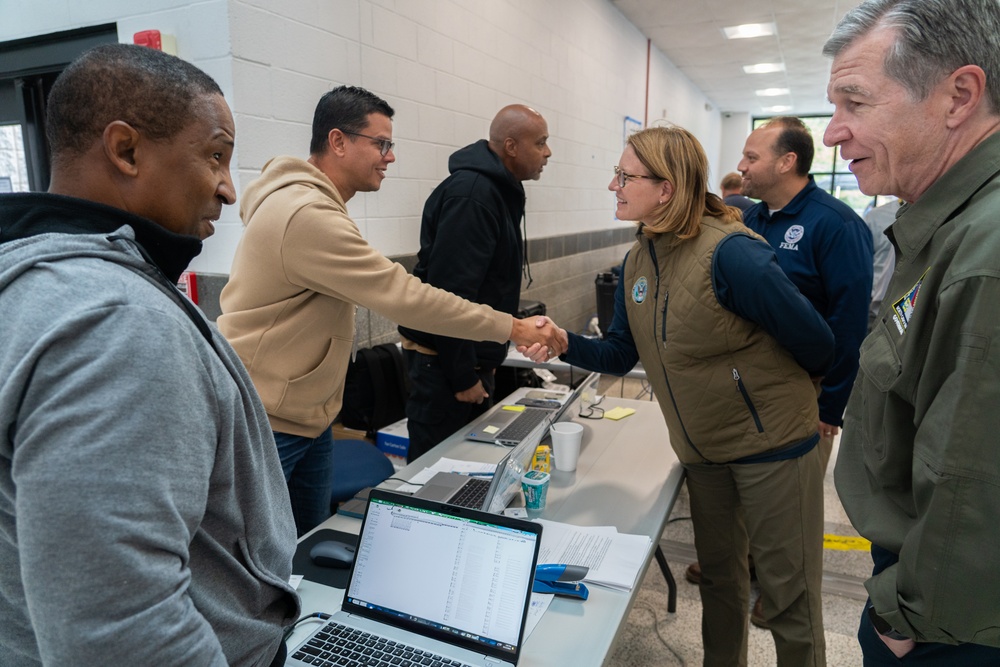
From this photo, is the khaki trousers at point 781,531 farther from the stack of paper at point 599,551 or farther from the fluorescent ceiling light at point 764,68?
the fluorescent ceiling light at point 764,68

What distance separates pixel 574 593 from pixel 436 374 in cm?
123

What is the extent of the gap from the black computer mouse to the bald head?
1643 millimetres

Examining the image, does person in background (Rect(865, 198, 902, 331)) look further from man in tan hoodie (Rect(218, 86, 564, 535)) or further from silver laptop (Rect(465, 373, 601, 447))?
man in tan hoodie (Rect(218, 86, 564, 535))

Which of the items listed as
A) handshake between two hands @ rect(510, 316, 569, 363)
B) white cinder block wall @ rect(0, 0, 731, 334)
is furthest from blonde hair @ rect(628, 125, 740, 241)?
white cinder block wall @ rect(0, 0, 731, 334)

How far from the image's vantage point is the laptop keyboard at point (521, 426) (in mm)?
2060

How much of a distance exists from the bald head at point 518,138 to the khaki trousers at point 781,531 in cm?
141

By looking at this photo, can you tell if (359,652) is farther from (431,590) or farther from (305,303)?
(305,303)

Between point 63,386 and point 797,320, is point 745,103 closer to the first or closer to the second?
point 797,320

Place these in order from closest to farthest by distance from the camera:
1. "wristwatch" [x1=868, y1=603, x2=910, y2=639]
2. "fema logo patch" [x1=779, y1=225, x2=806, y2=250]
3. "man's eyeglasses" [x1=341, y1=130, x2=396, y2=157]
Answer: "wristwatch" [x1=868, y1=603, x2=910, y2=639] → "man's eyeglasses" [x1=341, y1=130, x2=396, y2=157] → "fema logo patch" [x1=779, y1=225, x2=806, y2=250]

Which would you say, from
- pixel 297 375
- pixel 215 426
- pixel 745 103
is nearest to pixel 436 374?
pixel 297 375

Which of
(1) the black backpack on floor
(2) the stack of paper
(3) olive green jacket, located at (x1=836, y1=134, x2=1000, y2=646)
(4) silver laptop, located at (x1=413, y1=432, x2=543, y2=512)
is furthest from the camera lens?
(1) the black backpack on floor

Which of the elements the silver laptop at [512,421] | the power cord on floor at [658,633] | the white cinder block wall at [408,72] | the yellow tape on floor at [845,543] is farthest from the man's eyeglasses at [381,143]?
the yellow tape on floor at [845,543]

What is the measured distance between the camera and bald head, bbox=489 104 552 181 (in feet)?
8.30

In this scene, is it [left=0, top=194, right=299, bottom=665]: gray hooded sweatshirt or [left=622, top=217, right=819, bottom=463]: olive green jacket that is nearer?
[left=0, top=194, right=299, bottom=665]: gray hooded sweatshirt
